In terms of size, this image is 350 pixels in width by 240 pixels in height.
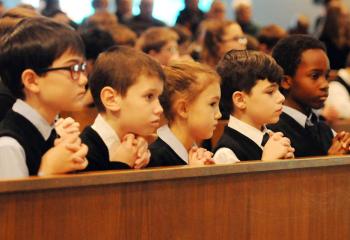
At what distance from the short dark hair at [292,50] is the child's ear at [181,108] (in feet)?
2.98

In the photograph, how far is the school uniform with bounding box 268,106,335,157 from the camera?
3957 mm

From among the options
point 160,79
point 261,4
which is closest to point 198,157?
point 160,79

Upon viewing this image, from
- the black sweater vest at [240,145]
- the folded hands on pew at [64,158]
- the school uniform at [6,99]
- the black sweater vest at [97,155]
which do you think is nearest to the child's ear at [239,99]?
the black sweater vest at [240,145]

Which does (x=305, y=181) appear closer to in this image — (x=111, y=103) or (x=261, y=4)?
(x=111, y=103)

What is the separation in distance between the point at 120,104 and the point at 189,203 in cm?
55

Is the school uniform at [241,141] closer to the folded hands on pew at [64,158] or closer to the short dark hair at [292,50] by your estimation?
the short dark hair at [292,50]

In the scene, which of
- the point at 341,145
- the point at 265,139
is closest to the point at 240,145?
the point at 265,139

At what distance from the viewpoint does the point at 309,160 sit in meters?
2.88

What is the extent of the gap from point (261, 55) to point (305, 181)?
826mm

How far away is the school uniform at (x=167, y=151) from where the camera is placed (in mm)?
3201

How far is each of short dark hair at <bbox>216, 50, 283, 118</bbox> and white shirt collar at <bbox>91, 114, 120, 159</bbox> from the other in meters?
0.80

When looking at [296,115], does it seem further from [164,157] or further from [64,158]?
[64,158]

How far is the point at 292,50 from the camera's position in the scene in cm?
406

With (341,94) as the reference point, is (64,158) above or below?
below
